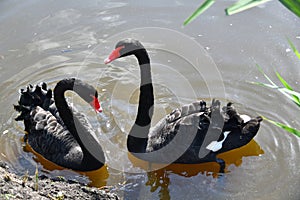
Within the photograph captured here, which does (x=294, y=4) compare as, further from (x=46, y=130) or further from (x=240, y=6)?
(x=46, y=130)

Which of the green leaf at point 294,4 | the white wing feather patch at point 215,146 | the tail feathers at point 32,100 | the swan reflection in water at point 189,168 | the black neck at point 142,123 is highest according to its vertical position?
the green leaf at point 294,4

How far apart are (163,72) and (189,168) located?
1330mm

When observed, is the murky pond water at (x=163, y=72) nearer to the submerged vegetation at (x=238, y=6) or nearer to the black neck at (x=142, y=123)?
the black neck at (x=142, y=123)

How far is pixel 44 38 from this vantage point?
5.68m

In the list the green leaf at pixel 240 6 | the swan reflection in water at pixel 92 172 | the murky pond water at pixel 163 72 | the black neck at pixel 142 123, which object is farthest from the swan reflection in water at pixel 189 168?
the green leaf at pixel 240 6

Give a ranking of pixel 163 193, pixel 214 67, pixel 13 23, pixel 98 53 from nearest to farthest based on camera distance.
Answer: pixel 163 193 → pixel 214 67 → pixel 98 53 → pixel 13 23

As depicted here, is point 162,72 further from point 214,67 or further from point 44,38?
point 44,38

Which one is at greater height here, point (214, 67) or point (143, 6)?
point (143, 6)

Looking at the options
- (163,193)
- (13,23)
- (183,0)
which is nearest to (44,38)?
(13,23)

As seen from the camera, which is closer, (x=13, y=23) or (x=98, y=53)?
(x=98, y=53)

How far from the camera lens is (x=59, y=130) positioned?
4168 mm

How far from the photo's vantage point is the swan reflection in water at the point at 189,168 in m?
3.91

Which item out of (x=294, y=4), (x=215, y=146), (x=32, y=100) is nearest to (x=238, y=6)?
(x=294, y=4)

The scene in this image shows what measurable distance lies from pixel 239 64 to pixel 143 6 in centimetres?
167
